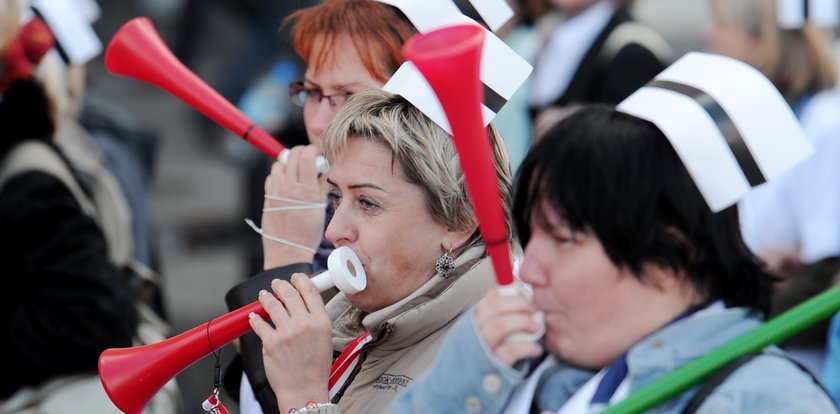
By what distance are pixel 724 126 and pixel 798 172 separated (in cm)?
262

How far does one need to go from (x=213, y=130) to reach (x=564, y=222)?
8.73m

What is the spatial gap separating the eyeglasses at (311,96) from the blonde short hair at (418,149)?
1.30ft

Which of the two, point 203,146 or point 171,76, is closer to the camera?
point 171,76

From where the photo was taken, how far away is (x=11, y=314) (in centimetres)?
357

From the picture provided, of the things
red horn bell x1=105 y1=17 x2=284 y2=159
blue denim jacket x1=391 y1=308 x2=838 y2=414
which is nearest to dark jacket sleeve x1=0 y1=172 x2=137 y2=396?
red horn bell x1=105 y1=17 x2=284 y2=159

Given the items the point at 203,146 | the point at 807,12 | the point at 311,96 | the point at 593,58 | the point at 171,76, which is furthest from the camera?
the point at 203,146

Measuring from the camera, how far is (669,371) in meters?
1.86

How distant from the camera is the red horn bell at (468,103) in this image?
1.79 metres

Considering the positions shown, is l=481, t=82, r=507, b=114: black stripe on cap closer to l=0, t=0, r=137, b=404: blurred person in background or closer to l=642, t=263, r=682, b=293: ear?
l=642, t=263, r=682, b=293: ear

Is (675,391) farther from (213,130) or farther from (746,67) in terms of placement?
(213,130)

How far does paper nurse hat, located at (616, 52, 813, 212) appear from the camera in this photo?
1.86 metres

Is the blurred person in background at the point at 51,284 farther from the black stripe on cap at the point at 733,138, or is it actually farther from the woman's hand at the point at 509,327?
the black stripe on cap at the point at 733,138

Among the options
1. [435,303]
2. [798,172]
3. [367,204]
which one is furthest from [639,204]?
[798,172]

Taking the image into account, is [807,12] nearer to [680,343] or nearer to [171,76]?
[171,76]
